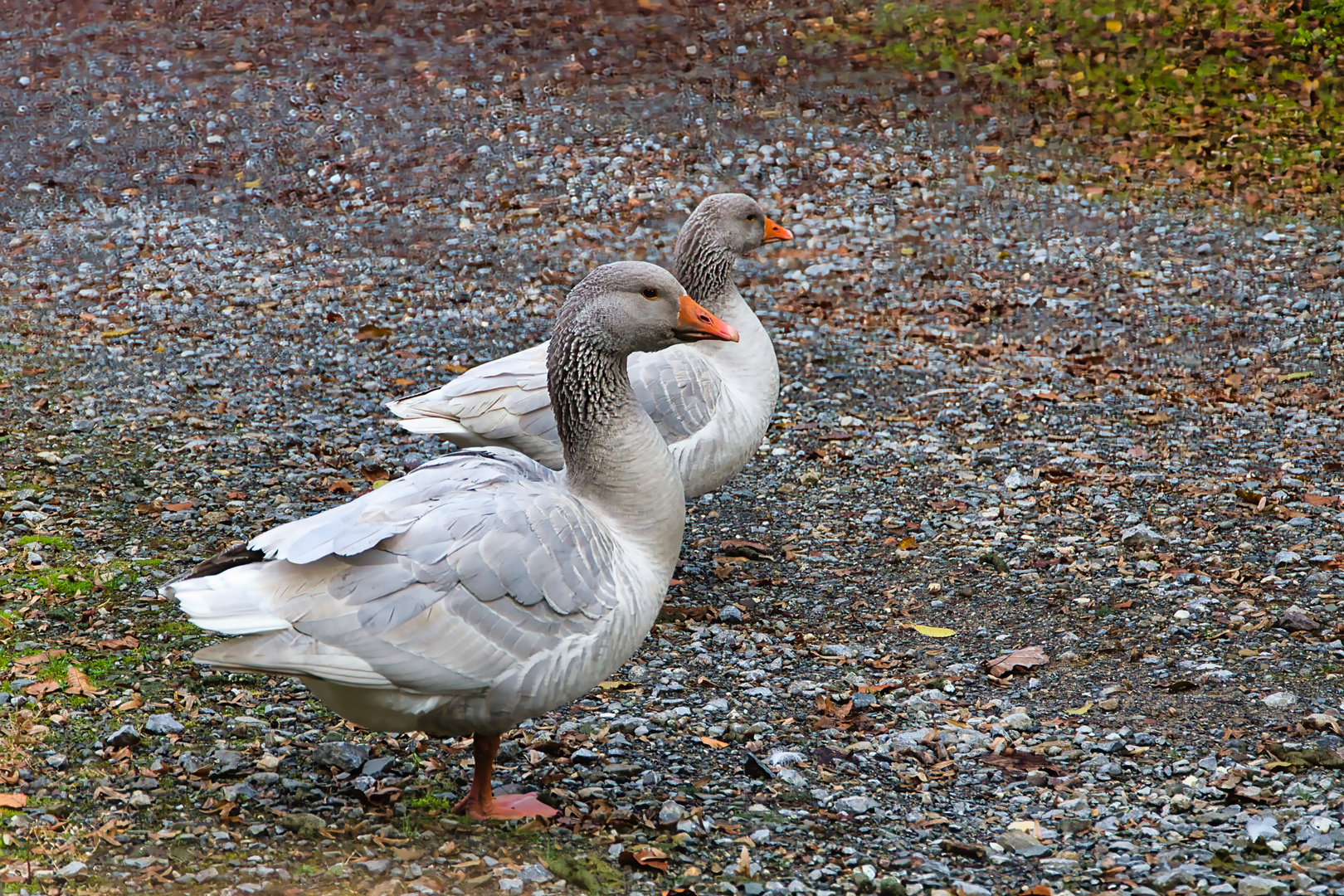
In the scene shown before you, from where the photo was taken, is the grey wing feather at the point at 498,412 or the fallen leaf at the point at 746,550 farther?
the fallen leaf at the point at 746,550

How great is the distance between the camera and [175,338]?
1169 cm

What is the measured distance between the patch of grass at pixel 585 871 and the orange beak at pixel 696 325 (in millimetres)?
2409

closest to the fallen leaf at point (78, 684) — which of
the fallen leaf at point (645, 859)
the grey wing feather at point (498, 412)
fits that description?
the grey wing feather at point (498, 412)

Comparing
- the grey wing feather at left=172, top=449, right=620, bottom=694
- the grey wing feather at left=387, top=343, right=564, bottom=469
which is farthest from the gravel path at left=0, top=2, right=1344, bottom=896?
the grey wing feather at left=387, top=343, right=564, bottom=469

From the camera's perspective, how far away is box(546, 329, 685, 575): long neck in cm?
552

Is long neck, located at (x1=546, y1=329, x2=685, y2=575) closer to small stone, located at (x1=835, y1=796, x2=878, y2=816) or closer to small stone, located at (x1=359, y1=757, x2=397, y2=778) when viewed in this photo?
small stone, located at (x1=835, y1=796, x2=878, y2=816)

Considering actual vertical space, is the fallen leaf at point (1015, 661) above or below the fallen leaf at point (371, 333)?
below

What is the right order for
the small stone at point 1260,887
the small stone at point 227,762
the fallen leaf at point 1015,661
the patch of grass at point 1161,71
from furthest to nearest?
the patch of grass at point 1161,71, the fallen leaf at point 1015,661, the small stone at point 227,762, the small stone at point 1260,887

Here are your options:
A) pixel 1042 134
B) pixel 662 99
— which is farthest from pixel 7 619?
pixel 1042 134

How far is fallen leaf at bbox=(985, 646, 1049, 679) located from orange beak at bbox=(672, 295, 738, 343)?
7.88 feet

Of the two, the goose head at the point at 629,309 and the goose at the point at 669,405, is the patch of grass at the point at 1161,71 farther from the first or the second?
the goose head at the point at 629,309

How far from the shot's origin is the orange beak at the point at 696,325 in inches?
230

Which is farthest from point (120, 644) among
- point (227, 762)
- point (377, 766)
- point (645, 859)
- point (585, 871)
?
point (645, 859)

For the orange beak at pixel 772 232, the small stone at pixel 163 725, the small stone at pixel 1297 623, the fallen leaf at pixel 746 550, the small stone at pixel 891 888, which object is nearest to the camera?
the small stone at pixel 891 888
